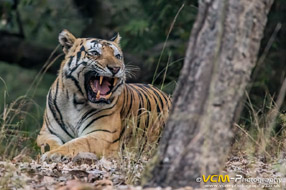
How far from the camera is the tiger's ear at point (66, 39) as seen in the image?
6676 mm

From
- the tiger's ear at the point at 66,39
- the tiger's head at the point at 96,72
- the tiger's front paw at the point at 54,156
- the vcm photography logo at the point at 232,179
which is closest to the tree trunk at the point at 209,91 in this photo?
the vcm photography logo at the point at 232,179

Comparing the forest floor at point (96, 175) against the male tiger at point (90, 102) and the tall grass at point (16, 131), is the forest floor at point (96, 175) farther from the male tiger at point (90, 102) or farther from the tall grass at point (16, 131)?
the male tiger at point (90, 102)

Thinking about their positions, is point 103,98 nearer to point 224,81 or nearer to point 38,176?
point 38,176

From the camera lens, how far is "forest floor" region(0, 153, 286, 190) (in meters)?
3.88

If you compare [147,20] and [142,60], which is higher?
[147,20]

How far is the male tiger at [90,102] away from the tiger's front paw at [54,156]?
0.44m

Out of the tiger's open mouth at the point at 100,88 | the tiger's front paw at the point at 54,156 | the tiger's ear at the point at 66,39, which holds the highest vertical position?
the tiger's ear at the point at 66,39

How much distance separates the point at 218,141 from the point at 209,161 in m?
0.12

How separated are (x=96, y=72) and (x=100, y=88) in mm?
200

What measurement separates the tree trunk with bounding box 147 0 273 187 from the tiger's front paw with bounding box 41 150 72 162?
2.21 m

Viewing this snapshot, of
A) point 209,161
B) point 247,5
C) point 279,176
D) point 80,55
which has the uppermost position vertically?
point 247,5

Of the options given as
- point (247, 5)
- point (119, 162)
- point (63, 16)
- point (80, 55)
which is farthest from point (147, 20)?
point (247, 5)

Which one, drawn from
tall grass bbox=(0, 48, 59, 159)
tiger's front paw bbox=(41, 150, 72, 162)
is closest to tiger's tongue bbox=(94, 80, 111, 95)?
tall grass bbox=(0, 48, 59, 159)

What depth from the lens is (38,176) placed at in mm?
4250
